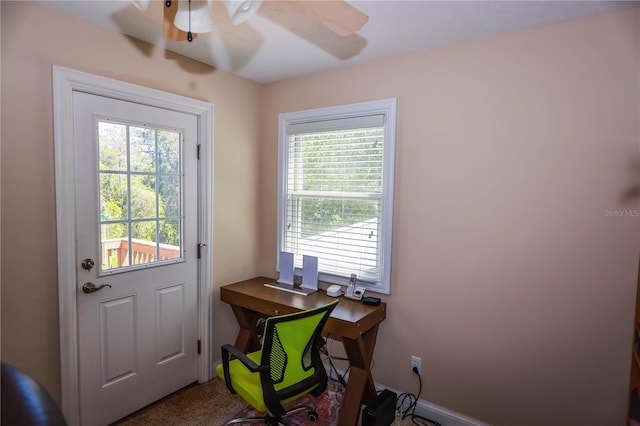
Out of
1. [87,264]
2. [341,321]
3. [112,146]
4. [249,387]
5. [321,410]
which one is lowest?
[321,410]

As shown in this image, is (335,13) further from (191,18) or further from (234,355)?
(234,355)

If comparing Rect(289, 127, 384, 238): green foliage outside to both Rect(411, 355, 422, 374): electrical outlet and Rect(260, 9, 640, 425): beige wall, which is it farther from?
Rect(411, 355, 422, 374): electrical outlet

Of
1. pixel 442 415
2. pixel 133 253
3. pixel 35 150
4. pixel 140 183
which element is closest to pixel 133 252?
pixel 133 253

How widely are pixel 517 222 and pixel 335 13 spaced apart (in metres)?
1.52

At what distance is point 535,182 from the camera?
6.42 feet

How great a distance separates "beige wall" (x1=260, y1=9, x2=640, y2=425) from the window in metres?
0.11

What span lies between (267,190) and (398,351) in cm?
166

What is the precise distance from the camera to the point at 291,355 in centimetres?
192

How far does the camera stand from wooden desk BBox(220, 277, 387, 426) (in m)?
2.14

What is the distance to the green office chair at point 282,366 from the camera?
70.6 inches

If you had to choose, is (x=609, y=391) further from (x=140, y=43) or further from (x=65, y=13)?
(x=65, y=13)

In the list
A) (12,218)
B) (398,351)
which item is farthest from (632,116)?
(12,218)

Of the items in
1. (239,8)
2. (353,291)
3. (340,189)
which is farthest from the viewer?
(340,189)

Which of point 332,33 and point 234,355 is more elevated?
point 332,33
